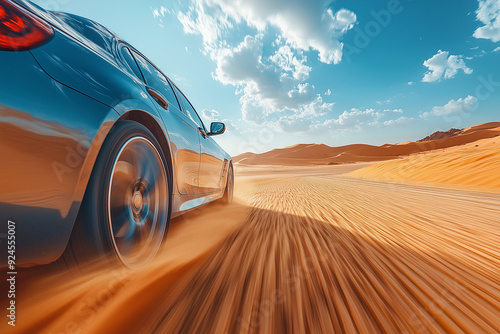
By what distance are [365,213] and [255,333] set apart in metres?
2.67

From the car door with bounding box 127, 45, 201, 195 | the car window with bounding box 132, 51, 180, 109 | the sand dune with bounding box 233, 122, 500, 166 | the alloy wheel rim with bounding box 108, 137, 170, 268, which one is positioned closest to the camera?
the alloy wheel rim with bounding box 108, 137, 170, 268

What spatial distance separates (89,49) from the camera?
113 centimetres

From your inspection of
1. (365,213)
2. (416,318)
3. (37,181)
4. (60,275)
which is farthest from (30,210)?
(365,213)

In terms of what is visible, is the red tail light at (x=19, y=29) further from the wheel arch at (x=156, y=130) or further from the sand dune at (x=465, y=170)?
the sand dune at (x=465, y=170)

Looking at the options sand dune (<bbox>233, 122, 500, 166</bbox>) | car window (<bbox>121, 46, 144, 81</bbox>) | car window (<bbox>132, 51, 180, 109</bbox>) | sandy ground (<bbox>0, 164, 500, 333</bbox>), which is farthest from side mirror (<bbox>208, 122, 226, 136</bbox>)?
sand dune (<bbox>233, 122, 500, 166</bbox>)

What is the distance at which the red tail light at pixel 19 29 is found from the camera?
2.43ft

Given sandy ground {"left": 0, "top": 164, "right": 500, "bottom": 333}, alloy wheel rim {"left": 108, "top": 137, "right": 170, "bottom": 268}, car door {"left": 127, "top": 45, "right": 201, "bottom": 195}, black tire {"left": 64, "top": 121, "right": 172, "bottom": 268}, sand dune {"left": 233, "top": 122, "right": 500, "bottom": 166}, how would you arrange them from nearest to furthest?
sandy ground {"left": 0, "top": 164, "right": 500, "bottom": 333} < black tire {"left": 64, "top": 121, "right": 172, "bottom": 268} < alloy wheel rim {"left": 108, "top": 137, "right": 170, "bottom": 268} < car door {"left": 127, "top": 45, "right": 201, "bottom": 195} < sand dune {"left": 233, "top": 122, "right": 500, "bottom": 166}

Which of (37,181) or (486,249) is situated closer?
(37,181)

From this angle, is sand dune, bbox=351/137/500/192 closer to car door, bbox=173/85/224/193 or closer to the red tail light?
car door, bbox=173/85/224/193

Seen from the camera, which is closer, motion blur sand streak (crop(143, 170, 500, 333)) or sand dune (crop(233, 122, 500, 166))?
motion blur sand streak (crop(143, 170, 500, 333))

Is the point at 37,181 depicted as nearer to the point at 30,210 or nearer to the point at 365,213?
the point at 30,210

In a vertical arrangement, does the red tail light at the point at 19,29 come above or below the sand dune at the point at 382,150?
below

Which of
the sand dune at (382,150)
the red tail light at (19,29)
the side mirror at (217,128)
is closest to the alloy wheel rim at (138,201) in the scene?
the red tail light at (19,29)

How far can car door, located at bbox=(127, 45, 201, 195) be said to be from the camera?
175cm
